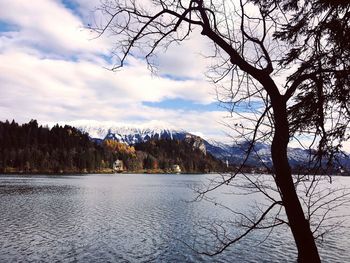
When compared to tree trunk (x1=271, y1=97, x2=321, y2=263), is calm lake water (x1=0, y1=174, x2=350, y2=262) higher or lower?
lower

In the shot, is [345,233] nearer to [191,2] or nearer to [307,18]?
[307,18]

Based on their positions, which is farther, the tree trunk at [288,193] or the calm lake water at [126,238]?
the calm lake water at [126,238]

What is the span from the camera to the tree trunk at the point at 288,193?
4.94 meters

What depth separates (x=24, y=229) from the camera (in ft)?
101

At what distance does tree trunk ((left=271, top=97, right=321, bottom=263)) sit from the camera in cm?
494

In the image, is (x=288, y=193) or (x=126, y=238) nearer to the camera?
(x=288, y=193)

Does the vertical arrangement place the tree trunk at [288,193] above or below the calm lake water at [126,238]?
above

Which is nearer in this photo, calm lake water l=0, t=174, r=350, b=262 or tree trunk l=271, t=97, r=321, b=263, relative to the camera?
tree trunk l=271, t=97, r=321, b=263

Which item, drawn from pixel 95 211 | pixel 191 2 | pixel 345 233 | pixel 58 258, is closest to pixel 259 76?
pixel 191 2

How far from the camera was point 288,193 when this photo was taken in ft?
16.4

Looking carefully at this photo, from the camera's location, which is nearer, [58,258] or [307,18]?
[307,18]

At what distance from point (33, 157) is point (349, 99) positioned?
650 ft

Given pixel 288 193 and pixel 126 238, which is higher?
pixel 288 193

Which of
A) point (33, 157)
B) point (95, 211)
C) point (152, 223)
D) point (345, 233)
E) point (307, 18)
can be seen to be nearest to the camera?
point (307, 18)
